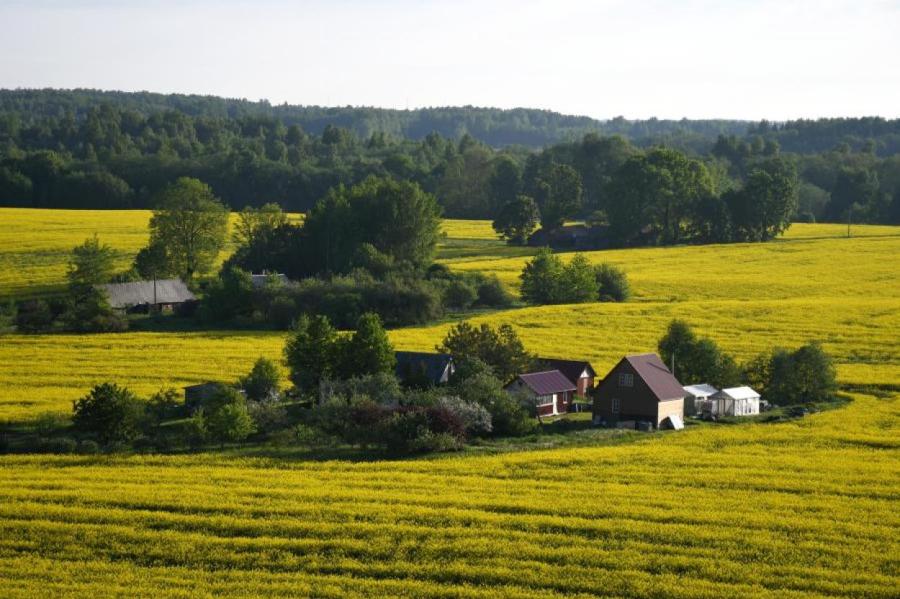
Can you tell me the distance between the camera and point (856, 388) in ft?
172

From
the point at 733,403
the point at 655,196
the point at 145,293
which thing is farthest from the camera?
the point at 655,196

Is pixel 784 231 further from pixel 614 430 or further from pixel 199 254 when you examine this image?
pixel 614 430

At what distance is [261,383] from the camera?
155 feet

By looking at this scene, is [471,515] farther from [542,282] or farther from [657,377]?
[542,282]

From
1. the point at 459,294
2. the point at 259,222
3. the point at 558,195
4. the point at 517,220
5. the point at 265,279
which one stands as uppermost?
the point at 558,195

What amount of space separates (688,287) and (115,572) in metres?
61.7

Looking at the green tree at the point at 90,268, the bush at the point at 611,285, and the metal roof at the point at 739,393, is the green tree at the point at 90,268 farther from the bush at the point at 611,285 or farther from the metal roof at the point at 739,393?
the metal roof at the point at 739,393

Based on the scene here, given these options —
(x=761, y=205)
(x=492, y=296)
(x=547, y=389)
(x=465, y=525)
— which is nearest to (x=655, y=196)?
(x=761, y=205)

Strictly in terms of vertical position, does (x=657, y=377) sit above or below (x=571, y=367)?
above

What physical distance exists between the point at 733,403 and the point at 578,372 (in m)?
6.70

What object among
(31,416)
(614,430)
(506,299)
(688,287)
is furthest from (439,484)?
(688,287)

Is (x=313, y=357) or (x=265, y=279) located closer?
(x=313, y=357)

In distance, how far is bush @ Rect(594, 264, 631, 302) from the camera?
3150 inches

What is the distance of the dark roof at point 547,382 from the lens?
158 feet
